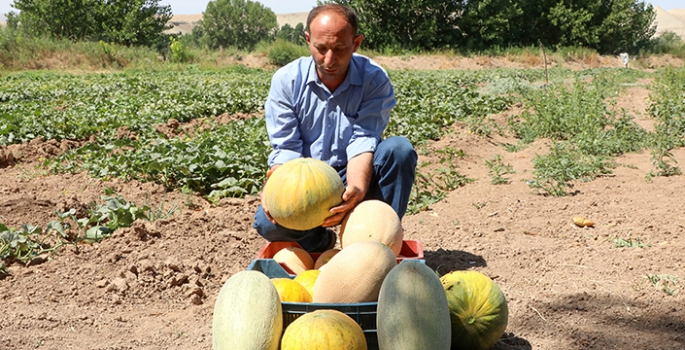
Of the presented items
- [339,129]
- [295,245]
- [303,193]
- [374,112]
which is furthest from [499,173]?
[303,193]

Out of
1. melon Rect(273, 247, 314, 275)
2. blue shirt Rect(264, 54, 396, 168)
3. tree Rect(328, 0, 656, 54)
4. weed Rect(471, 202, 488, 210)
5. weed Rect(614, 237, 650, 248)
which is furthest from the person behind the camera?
tree Rect(328, 0, 656, 54)

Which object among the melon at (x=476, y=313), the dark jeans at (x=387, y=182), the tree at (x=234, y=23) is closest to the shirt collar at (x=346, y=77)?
the dark jeans at (x=387, y=182)

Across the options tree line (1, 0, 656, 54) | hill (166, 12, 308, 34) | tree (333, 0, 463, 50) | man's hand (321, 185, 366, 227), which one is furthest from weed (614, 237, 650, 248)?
hill (166, 12, 308, 34)

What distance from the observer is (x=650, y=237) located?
427 centimetres

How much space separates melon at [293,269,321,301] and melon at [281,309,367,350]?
1.38ft

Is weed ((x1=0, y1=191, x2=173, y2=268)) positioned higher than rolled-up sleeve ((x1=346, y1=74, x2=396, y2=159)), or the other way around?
rolled-up sleeve ((x1=346, y1=74, x2=396, y2=159))

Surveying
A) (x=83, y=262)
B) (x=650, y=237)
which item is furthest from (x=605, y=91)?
(x=83, y=262)

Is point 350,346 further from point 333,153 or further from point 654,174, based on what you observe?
point 654,174

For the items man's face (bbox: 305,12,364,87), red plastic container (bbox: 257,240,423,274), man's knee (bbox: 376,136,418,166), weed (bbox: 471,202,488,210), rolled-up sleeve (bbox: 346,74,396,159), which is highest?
man's face (bbox: 305,12,364,87)

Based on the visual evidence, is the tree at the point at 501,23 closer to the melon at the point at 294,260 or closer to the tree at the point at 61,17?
the tree at the point at 61,17

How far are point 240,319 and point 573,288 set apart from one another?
78.1 inches

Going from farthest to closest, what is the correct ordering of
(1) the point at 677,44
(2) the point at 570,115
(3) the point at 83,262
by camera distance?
(1) the point at 677,44
(2) the point at 570,115
(3) the point at 83,262

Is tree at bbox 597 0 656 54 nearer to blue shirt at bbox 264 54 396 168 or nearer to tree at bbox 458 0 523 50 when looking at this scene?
tree at bbox 458 0 523 50

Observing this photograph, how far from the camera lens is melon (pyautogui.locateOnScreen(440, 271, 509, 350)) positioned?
8.95ft
